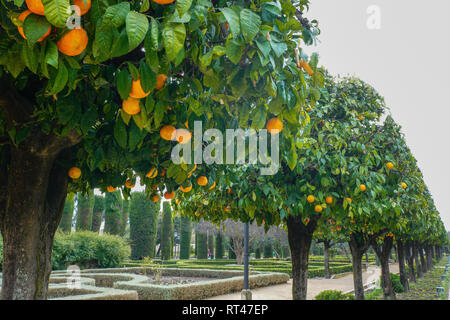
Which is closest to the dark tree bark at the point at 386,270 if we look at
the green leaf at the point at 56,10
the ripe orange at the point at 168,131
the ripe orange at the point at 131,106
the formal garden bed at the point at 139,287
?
the formal garden bed at the point at 139,287

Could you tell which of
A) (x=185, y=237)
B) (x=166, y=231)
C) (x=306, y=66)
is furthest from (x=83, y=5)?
(x=185, y=237)

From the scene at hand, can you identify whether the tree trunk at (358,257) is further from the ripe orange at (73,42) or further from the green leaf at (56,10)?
the green leaf at (56,10)

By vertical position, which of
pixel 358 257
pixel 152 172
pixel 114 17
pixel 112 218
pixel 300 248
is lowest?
pixel 358 257

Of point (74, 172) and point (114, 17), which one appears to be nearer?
point (114, 17)

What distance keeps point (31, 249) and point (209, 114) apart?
1.41 metres

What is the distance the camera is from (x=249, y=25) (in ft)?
3.45

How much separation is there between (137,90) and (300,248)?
14.8ft

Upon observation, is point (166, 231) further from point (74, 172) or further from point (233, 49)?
point (233, 49)

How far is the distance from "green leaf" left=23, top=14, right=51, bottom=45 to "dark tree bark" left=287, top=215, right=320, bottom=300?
15.5 feet

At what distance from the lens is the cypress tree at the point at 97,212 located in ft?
73.3

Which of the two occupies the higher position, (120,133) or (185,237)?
(120,133)

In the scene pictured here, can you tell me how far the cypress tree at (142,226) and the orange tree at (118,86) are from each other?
20.4 m

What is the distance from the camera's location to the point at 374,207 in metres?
4.25
